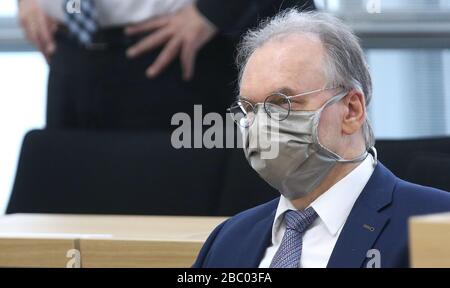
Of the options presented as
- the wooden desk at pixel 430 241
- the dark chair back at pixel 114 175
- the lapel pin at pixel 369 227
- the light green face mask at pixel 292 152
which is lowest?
the dark chair back at pixel 114 175

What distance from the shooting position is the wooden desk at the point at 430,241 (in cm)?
157

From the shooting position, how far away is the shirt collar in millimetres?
2324

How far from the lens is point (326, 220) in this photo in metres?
2.32

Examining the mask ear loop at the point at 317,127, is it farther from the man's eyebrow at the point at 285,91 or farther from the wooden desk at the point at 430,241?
the wooden desk at the point at 430,241

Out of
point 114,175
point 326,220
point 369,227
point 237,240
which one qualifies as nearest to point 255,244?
point 237,240

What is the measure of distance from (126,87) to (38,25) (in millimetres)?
388

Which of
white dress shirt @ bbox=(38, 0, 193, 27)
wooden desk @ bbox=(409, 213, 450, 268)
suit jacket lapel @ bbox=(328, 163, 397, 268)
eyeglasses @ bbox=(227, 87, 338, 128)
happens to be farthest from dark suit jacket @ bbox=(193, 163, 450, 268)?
white dress shirt @ bbox=(38, 0, 193, 27)

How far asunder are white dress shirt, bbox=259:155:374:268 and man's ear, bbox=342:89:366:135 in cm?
8

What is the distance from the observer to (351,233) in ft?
7.41

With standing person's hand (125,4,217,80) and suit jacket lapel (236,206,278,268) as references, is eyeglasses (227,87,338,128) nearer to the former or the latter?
suit jacket lapel (236,206,278,268)

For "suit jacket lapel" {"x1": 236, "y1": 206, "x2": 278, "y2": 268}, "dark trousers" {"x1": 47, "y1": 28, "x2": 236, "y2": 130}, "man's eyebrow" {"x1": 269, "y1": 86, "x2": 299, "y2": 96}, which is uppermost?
"man's eyebrow" {"x1": 269, "y1": 86, "x2": 299, "y2": 96}

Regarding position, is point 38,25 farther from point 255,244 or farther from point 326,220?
point 326,220

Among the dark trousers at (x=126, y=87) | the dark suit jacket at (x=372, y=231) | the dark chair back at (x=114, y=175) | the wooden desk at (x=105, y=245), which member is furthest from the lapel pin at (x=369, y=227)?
the dark trousers at (x=126, y=87)
